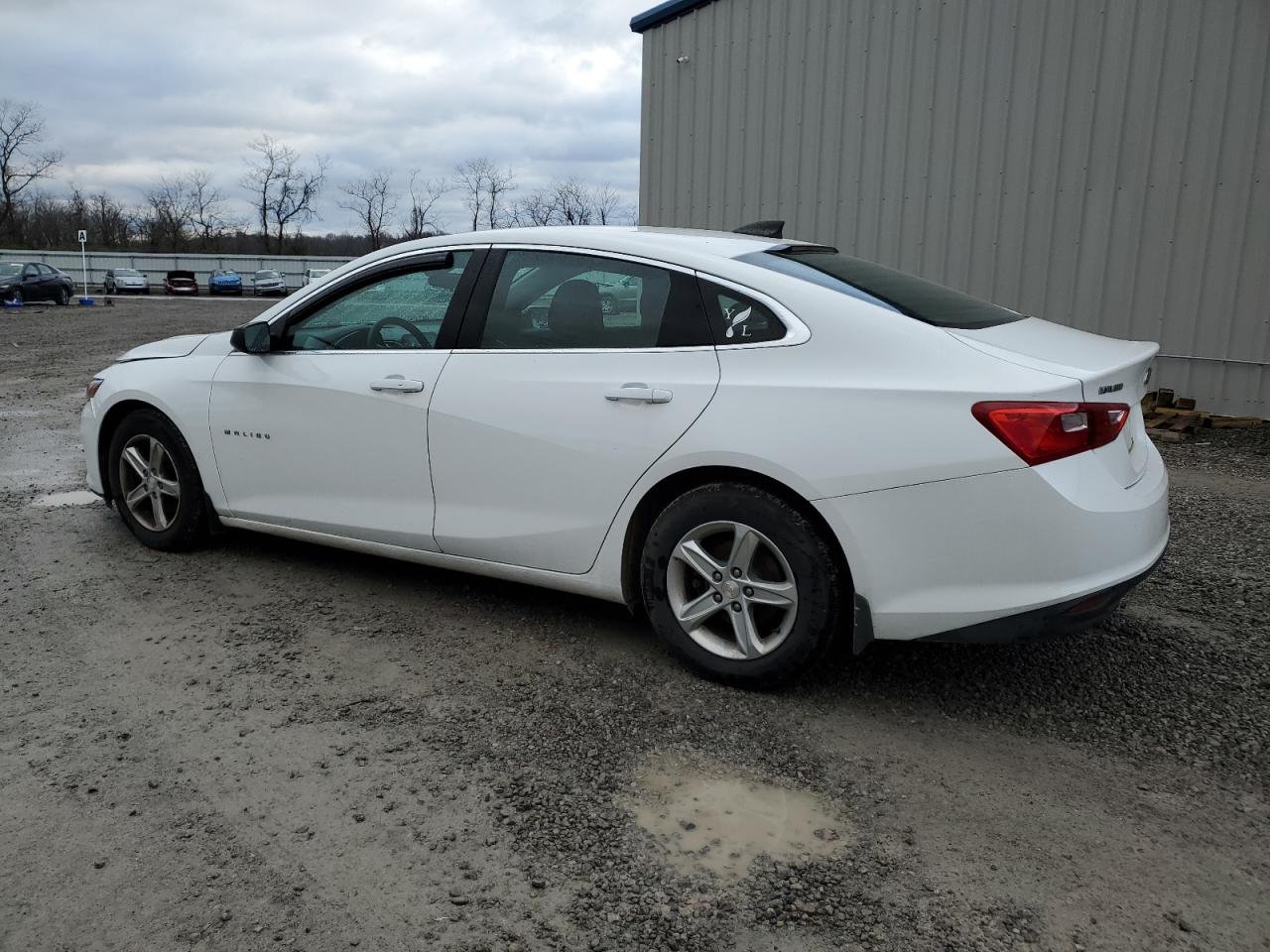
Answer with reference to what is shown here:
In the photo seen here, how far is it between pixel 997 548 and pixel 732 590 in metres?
0.87

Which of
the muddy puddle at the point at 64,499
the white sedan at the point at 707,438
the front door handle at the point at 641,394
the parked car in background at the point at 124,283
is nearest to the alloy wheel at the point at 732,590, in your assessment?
the white sedan at the point at 707,438

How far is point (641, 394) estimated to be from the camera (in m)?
3.58

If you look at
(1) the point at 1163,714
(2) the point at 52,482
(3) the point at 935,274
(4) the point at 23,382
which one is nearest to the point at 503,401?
(1) the point at 1163,714

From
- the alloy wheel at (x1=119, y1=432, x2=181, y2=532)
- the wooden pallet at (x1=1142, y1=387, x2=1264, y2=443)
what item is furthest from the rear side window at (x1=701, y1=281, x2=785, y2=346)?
the wooden pallet at (x1=1142, y1=387, x2=1264, y2=443)

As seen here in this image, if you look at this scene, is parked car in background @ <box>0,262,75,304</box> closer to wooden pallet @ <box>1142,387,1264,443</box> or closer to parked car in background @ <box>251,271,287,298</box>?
parked car in background @ <box>251,271,287,298</box>

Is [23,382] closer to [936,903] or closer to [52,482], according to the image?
[52,482]

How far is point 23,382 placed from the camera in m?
12.5

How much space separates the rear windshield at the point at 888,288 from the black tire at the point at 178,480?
9.59 feet

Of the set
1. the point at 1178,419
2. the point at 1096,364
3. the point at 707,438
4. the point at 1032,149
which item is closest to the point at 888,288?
the point at 1096,364

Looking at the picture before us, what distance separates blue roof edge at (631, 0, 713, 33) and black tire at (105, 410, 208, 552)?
8.89 m

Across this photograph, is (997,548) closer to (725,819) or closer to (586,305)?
(725,819)

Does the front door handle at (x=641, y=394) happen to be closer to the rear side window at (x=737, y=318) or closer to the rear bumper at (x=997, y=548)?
the rear side window at (x=737, y=318)

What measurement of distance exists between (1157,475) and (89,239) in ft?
226

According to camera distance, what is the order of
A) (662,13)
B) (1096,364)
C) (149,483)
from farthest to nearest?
1. (662,13)
2. (149,483)
3. (1096,364)
